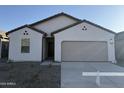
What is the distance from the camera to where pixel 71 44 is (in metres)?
17.8

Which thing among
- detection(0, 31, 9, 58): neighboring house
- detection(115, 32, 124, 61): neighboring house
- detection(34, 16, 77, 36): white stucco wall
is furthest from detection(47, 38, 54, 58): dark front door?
detection(115, 32, 124, 61): neighboring house

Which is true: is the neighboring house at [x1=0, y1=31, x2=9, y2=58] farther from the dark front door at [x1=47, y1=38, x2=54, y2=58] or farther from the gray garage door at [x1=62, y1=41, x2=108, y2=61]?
the gray garage door at [x1=62, y1=41, x2=108, y2=61]

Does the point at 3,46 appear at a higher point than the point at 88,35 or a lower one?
lower

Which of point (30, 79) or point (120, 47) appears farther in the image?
point (120, 47)

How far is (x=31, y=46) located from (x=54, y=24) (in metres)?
4.68

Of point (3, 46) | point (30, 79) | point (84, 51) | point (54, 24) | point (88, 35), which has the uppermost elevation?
point (54, 24)

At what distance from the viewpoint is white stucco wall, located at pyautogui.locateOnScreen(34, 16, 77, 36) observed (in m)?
20.5

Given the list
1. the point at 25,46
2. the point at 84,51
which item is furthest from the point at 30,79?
the point at 84,51

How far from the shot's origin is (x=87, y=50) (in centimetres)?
1772

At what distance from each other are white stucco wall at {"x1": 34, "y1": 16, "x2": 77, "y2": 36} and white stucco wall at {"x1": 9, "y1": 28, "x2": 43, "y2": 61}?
9.34 ft

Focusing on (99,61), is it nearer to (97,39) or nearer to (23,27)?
(97,39)

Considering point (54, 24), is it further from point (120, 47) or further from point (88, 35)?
point (120, 47)
